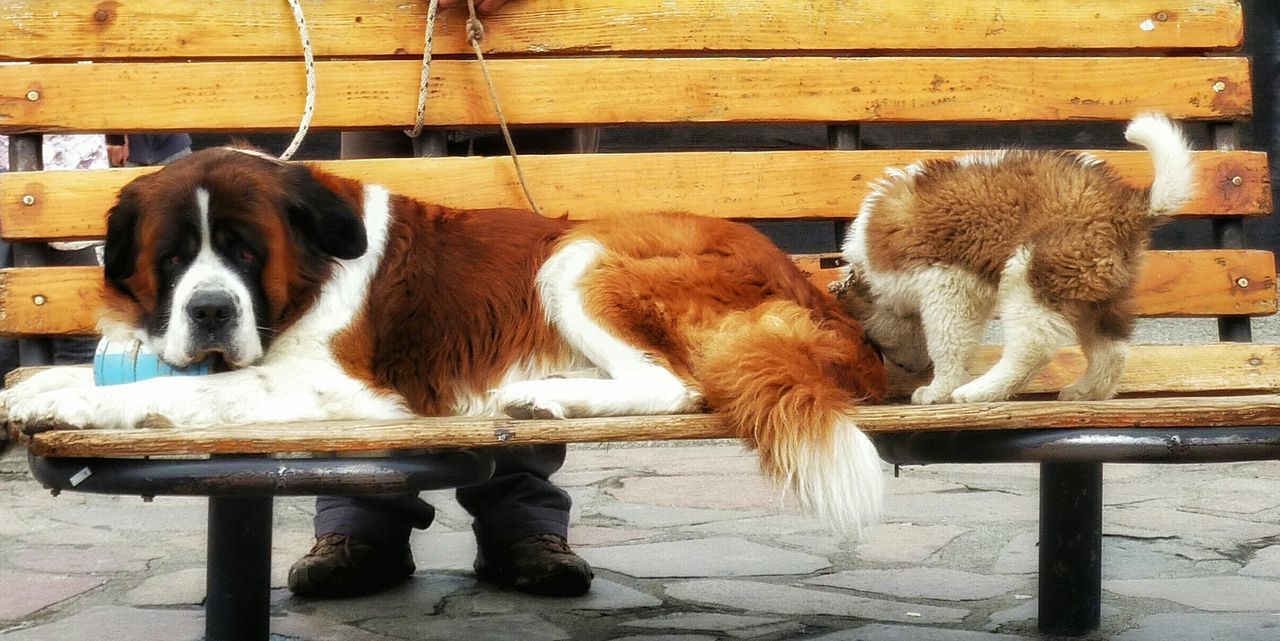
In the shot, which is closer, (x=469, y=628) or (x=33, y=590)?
(x=469, y=628)

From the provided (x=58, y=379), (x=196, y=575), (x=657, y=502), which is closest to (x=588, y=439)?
(x=58, y=379)

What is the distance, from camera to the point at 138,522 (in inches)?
200

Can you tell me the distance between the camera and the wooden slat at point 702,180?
3.64 metres

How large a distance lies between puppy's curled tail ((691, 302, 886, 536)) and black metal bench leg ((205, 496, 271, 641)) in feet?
3.29

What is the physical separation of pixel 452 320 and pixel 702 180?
0.87 metres

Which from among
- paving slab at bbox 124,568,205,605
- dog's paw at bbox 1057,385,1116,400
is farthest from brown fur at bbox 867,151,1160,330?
paving slab at bbox 124,568,205,605

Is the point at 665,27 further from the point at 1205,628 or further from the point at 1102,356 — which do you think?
the point at 1205,628

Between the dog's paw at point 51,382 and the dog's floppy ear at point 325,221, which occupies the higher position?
the dog's floppy ear at point 325,221

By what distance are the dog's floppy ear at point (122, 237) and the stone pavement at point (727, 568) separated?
106 cm

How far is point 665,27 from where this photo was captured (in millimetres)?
3713

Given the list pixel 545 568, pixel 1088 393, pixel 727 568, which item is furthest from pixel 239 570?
pixel 1088 393

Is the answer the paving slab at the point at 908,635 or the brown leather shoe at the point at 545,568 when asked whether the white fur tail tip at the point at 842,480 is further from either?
the brown leather shoe at the point at 545,568

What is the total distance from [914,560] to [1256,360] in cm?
124

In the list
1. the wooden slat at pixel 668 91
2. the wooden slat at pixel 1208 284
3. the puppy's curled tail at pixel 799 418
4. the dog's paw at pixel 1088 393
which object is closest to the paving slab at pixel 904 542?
the wooden slat at pixel 1208 284
